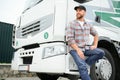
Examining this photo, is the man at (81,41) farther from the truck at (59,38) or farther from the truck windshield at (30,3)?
the truck windshield at (30,3)

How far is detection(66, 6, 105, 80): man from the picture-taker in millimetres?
6530

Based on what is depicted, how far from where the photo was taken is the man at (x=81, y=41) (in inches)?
257

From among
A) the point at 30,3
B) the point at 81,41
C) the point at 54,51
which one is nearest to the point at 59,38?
the point at 54,51

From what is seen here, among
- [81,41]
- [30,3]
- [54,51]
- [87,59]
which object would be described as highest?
[30,3]

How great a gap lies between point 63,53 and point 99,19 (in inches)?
46.2

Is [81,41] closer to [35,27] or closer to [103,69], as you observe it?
[103,69]

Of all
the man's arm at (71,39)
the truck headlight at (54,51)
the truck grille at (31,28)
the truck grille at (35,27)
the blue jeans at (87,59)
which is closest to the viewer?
the blue jeans at (87,59)

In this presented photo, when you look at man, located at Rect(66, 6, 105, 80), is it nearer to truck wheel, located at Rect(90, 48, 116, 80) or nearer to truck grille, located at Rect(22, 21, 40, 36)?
truck wheel, located at Rect(90, 48, 116, 80)

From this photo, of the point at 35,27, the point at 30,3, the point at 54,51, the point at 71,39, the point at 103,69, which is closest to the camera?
the point at 71,39

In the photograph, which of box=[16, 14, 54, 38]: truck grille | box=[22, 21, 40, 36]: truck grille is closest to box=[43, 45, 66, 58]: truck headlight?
box=[16, 14, 54, 38]: truck grille

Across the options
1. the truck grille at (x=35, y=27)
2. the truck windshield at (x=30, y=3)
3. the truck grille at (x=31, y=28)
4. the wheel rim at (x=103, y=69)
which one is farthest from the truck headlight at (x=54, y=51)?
the truck windshield at (x=30, y=3)

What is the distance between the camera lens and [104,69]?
7.16 m

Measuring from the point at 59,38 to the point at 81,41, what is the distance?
433 millimetres

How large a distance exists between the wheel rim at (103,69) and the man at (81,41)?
0.35 m
